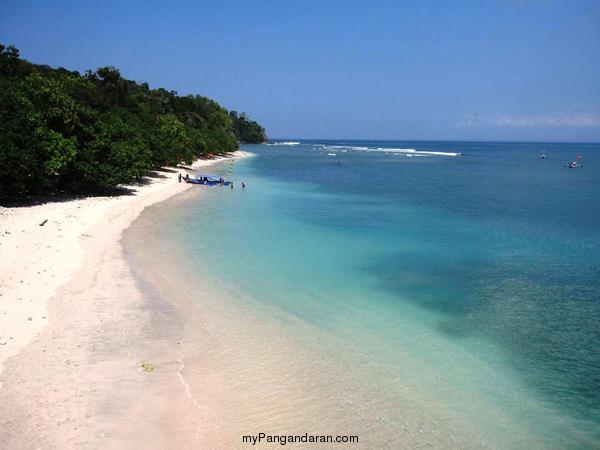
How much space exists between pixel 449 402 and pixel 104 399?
744 cm

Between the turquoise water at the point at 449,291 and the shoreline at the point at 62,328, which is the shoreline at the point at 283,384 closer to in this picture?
the turquoise water at the point at 449,291

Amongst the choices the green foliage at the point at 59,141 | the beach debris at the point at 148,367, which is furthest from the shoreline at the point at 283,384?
the green foliage at the point at 59,141

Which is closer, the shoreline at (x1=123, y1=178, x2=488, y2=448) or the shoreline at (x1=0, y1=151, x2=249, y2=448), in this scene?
the shoreline at (x1=0, y1=151, x2=249, y2=448)

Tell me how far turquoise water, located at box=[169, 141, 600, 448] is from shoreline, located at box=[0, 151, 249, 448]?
4057 mm

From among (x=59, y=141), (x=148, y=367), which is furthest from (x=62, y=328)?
(x=59, y=141)

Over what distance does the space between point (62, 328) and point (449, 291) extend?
43.3 feet

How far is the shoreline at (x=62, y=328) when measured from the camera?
8695 mm

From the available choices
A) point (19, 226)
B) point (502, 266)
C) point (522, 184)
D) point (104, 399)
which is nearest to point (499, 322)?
point (502, 266)

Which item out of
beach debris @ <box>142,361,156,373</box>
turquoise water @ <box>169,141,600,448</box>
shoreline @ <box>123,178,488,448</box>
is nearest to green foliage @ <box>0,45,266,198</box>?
turquoise water @ <box>169,141,600,448</box>

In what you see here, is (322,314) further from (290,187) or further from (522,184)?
(522,184)

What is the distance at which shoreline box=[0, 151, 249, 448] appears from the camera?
8.70 meters

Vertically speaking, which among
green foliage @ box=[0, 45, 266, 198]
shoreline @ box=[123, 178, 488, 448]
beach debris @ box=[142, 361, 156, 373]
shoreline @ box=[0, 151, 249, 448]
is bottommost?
shoreline @ box=[123, 178, 488, 448]

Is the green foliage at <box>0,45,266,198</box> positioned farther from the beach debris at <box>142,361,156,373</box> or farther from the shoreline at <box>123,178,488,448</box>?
the beach debris at <box>142,361,156,373</box>

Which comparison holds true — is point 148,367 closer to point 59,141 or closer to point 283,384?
point 283,384
